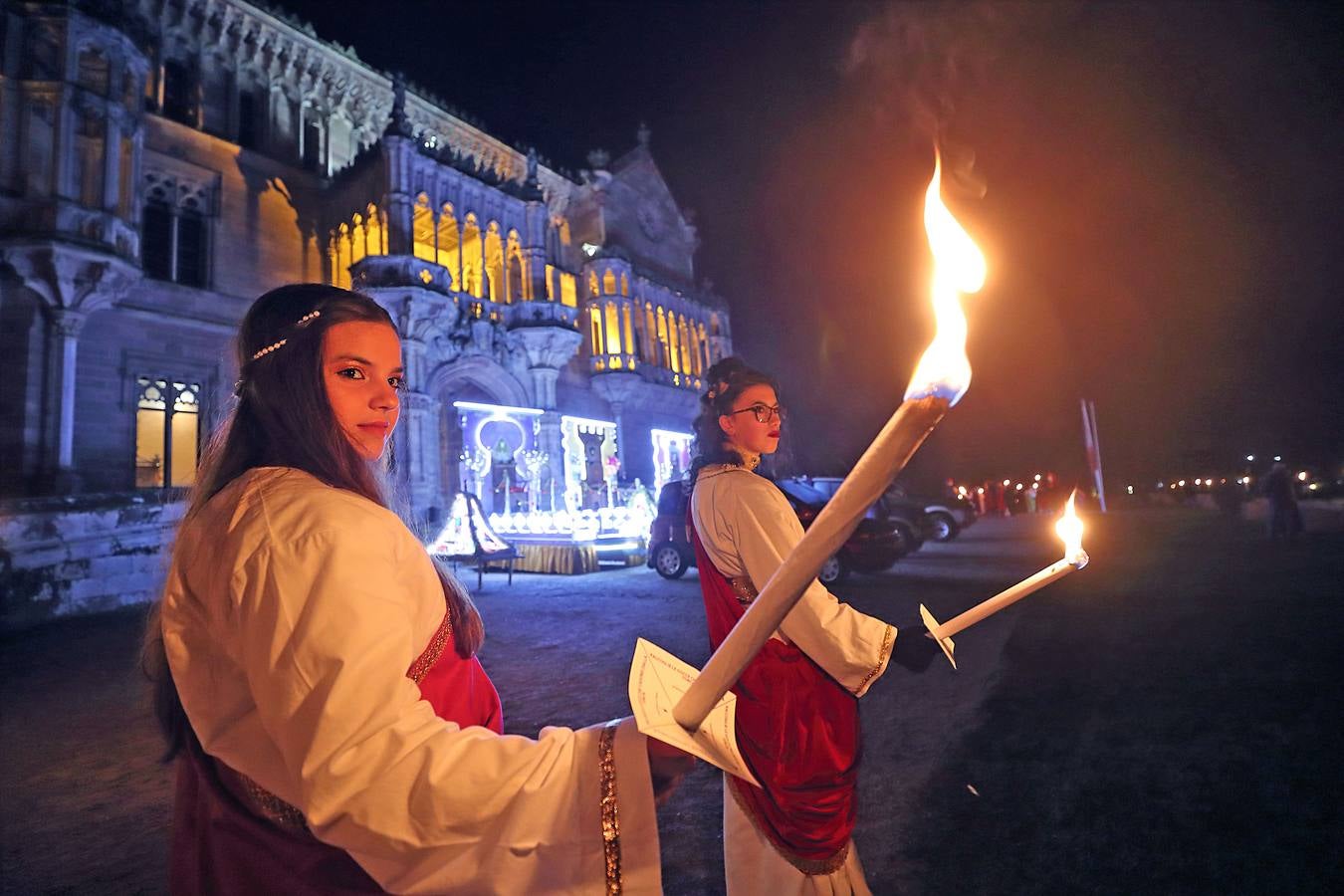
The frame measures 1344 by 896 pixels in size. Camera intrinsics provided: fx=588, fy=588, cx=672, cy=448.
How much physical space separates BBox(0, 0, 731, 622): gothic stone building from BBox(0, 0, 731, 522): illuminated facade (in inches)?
2.2

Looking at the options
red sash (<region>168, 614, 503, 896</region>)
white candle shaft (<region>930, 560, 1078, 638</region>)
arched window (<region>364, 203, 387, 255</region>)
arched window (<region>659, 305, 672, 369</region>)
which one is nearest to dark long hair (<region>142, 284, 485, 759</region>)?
red sash (<region>168, 614, 503, 896</region>)

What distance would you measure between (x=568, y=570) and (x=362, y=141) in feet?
53.0

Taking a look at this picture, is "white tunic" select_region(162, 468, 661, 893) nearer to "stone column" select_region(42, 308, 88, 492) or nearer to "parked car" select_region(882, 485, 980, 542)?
"parked car" select_region(882, 485, 980, 542)

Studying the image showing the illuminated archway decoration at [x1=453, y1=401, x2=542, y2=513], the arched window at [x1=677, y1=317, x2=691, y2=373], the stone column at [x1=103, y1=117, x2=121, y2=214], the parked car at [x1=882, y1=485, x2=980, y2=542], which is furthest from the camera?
the arched window at [x1=677, y1=317, x2=691, y2=373]

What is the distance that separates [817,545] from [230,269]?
19663 millimetres

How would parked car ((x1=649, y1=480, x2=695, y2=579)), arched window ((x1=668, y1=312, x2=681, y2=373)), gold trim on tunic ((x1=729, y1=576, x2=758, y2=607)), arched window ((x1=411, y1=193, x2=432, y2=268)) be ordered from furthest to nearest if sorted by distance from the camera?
1. arched window ((x1=668, y1=312, x2=681, y2=373))
2. arched window ((x1=411, y1=193, x2=432, y2=268))
3. parked car ((x1=649, y1=480, x2=695, y2=579))
4. gold trim on tunic ((x1=729, y1=576, x2=758, y2=607))

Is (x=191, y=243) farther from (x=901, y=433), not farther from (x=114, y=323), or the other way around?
(x=901, y=433)

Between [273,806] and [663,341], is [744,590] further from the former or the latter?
[663,341]

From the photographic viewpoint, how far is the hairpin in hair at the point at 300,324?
1376 millimetres

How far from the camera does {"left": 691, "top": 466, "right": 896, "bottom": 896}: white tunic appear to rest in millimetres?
1859

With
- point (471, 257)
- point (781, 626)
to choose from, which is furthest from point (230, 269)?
point (781, 626)

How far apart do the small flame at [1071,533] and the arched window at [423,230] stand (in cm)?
1829

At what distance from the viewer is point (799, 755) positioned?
195 cm

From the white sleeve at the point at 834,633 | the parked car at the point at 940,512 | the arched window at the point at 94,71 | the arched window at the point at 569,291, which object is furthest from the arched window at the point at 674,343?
the white sleeve at the point at 834,633
